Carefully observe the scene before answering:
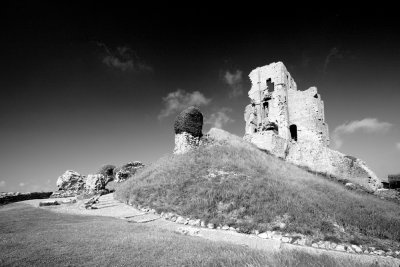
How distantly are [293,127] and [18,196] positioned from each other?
115 ft

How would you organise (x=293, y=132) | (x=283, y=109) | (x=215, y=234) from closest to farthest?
(x=215, y=234) < (x=283, y=109) < (x=293, y=132)

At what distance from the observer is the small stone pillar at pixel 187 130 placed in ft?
65.9

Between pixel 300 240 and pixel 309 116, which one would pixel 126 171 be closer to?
pixel 300 240

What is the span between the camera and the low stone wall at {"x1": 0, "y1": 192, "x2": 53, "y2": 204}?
1705cm

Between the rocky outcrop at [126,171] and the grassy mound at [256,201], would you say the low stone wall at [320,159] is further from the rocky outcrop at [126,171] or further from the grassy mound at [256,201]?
the rocky outcrop at [126,171]

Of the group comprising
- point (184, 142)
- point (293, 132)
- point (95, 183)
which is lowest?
point (95, 183)

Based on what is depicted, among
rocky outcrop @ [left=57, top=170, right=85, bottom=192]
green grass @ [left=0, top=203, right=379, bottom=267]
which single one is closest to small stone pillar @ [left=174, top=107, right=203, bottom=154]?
rocky outcrop @ [left=57, top=170, right=85, bottom=192]

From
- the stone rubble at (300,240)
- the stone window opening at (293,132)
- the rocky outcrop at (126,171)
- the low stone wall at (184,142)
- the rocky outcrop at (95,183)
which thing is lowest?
the stone rubble at (300,240)

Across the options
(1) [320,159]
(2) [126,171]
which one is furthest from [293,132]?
(2) [126,171]

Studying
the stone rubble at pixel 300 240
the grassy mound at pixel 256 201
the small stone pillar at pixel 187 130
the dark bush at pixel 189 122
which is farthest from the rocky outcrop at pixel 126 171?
the stone rubble at pixel 300 240

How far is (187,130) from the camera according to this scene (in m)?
20.4

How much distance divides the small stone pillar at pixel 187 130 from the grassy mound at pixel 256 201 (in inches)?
99.8

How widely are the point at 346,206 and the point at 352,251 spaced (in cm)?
459

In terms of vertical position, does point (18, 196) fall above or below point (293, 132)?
below
